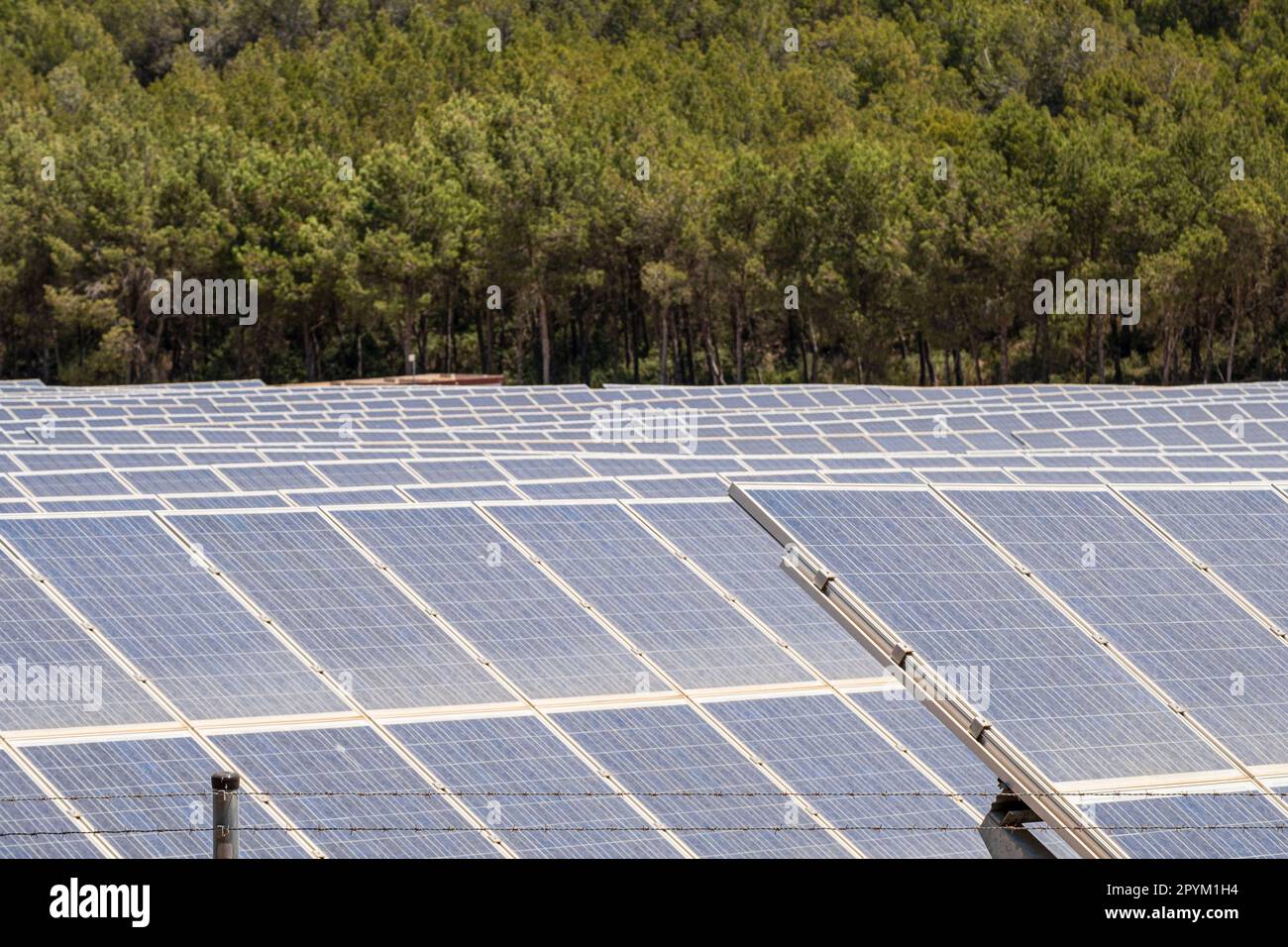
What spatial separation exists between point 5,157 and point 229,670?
327 feet

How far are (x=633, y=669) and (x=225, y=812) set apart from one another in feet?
24.5

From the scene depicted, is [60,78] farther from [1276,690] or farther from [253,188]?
[1276,690]

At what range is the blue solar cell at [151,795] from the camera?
47.7 ft

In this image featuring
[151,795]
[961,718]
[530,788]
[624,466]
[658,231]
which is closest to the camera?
[961,718]

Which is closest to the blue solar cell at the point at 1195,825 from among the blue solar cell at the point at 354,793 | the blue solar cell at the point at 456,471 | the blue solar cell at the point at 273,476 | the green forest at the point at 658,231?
the blue solar cell at the point at 354,793

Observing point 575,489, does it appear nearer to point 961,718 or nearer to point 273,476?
point 273,476

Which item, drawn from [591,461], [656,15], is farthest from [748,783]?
[656,15]

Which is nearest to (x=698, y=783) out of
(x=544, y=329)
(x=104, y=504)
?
(x=104, y=504)

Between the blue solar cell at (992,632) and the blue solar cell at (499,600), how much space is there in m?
2.12

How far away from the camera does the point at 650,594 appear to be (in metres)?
19.3

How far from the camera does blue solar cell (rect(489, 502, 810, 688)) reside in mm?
18500

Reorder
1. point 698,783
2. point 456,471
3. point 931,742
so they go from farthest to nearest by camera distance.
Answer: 1. point 456,471
2. point 931,742
3. point 698,783

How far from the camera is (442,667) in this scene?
1767 cm

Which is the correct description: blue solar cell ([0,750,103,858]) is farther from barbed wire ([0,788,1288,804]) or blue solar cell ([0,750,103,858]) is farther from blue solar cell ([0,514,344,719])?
blue solar cell ([0,514,344,719])
